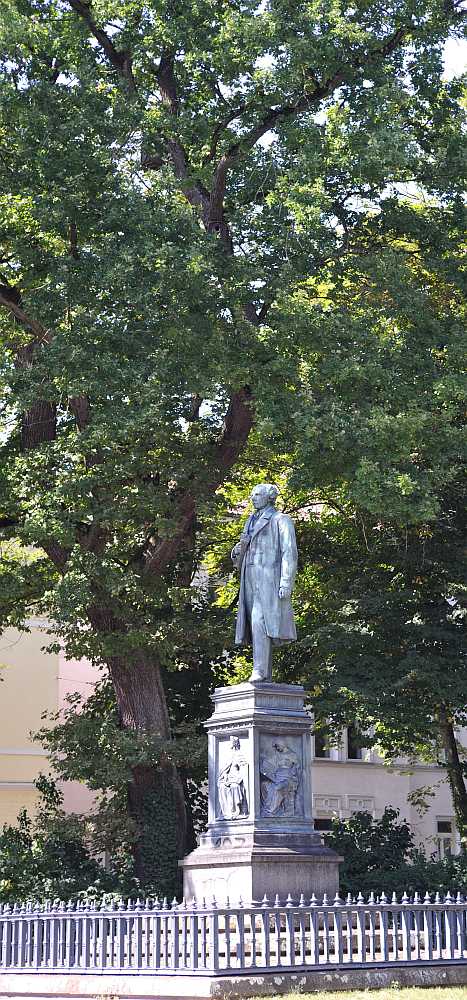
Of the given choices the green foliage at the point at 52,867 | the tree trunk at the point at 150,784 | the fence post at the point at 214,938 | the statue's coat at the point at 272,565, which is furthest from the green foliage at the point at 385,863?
the fence post at the point at 214,938

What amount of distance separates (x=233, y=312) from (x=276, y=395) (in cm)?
162

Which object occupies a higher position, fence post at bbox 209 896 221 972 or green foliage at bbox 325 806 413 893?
green foliage at bbox 325 806 413 893

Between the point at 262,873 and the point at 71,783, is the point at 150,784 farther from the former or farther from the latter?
the point at 71,783

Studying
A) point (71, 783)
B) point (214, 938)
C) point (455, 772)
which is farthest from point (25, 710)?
point (214, 938)

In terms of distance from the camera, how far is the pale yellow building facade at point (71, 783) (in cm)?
3544

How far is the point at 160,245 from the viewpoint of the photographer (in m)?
21.8

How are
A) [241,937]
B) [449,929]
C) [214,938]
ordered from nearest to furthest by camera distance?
[214,938] < [241,937] < [449,929]

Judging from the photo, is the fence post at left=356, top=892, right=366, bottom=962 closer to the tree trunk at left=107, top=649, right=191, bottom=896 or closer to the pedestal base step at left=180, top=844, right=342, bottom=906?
the pedestal base step at left=180, top=844, right=342, bottom=906

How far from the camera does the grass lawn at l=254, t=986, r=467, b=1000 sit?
12297 mm

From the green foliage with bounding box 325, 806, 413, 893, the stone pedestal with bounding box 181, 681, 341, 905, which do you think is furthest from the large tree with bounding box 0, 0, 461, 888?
the stone pedestal with bounding box 181, 681, 341, 905

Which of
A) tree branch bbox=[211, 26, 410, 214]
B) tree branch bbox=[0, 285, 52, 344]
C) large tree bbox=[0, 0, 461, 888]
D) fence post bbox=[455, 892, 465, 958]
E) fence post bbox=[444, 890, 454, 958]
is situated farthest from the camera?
tree branch bbox=[0, 285, 52, 344]

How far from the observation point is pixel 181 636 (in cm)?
2350

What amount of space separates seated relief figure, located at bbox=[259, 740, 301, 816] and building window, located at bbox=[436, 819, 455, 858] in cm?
2715

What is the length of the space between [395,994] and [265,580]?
5.55 metres
